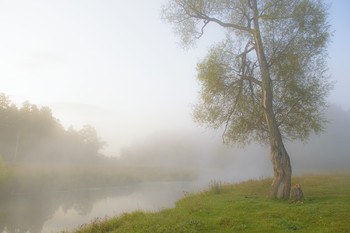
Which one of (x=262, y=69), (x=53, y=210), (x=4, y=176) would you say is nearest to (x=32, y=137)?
(x=4, y=176)

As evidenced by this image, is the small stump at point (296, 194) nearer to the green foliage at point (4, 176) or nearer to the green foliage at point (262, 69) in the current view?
the green foliage at point (262, 69)

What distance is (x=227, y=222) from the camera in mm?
8547

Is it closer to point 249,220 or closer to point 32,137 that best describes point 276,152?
point 249,220

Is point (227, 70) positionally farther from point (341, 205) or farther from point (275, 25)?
point (341, 205)

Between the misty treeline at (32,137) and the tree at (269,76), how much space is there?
45.8 m

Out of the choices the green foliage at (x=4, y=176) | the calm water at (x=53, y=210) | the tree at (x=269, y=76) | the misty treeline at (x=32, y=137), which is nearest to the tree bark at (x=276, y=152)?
the tree at (x=269, y=76)

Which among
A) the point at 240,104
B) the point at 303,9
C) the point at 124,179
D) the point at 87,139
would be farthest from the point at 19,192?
the point at 87,139

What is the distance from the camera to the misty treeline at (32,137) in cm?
4712

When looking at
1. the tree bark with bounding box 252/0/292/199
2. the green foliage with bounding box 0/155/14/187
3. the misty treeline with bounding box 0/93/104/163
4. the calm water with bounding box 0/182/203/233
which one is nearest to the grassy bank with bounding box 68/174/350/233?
the tree bark with bounding box 252/0/292/199

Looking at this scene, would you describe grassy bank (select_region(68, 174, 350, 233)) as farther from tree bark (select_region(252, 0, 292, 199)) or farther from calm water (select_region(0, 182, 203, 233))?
calm water (select_region(0, 182, 203, 233))

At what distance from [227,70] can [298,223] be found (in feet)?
32.6

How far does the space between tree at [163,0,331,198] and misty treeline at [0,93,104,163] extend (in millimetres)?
45832

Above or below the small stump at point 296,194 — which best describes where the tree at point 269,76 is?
above

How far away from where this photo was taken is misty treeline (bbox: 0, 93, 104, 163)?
4712cm
